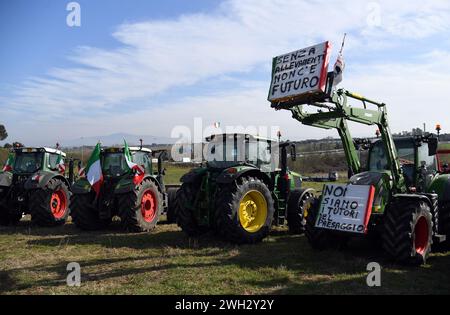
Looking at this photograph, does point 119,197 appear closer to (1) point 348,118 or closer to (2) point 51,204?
(2) point 51,204

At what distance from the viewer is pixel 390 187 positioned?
23.7 ft

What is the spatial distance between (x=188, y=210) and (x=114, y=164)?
3.29 meters

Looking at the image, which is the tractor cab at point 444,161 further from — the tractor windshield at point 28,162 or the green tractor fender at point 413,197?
the tractor windshield at point 28,162

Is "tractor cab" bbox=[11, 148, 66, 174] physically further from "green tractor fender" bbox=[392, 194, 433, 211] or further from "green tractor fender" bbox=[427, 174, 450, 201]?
"green tractor fender" bbox=[427, 174, 450, 201]

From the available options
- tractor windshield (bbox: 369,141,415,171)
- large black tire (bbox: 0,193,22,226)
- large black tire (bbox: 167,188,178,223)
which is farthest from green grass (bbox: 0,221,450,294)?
large black tire (bbox: 0,193,22,226)

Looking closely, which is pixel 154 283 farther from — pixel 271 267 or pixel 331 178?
pixel 331 178

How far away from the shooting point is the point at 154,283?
18.7ft

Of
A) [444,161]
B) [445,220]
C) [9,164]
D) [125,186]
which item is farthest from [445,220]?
[9,164]

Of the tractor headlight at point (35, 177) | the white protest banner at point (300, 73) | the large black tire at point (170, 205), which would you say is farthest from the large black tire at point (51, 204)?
the white protest banner at point (300, 73)

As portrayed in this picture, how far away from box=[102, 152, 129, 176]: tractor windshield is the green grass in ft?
7.20

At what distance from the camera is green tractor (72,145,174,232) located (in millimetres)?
9883
